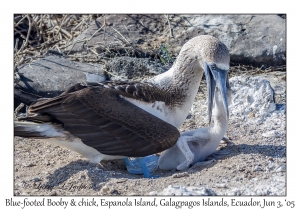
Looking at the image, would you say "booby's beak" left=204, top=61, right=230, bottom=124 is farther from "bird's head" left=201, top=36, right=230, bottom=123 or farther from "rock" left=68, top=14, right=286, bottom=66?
"rock" left=68, top=14, right=286, bottom=66

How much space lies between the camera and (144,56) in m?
10.7

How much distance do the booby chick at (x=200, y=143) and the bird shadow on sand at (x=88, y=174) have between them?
0.44 m

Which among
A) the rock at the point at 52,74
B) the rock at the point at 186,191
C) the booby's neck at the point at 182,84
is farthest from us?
the rock at the point at 52,74

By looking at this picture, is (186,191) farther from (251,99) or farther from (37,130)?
(251,99)

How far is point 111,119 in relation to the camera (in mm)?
7172

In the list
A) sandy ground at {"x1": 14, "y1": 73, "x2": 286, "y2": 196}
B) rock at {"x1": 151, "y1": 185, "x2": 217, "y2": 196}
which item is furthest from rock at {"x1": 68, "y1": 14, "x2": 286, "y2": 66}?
rock at {"x1": 151, "y1": 185, "x2": 217, "y2": 196}

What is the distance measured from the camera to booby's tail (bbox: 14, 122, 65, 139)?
7.15m

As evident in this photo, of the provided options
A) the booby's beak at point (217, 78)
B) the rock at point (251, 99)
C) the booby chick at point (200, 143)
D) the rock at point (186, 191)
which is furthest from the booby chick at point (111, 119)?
the rock at point (251, 99)

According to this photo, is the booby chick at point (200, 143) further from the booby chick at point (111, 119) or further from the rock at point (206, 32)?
the rock at point (206, 32)

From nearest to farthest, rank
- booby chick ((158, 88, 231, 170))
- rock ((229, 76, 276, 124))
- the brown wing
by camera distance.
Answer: the brown wing, booby chick ((158, 88, 231, 170)), rock ((229, 76, 276, 124))

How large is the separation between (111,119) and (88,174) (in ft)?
2.35

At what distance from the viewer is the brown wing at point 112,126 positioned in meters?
7.14
